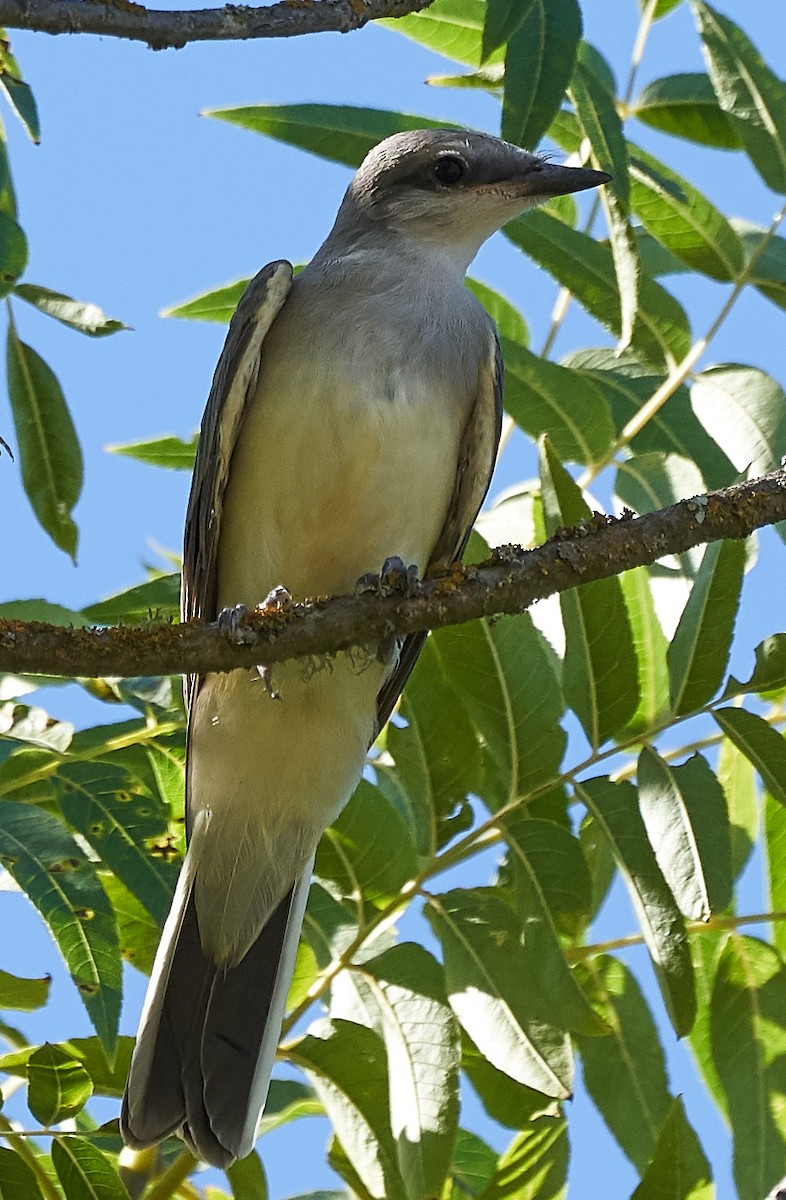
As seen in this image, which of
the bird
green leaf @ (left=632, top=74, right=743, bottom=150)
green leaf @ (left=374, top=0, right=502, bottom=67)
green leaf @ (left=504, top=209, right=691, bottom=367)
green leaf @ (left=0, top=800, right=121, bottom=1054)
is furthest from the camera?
green leaf @ (left=632, top=74, right=743, bottom=150)

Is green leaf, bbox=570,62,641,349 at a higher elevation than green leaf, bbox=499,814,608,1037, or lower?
higher

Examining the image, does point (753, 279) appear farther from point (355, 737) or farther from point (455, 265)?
point (355, 737)

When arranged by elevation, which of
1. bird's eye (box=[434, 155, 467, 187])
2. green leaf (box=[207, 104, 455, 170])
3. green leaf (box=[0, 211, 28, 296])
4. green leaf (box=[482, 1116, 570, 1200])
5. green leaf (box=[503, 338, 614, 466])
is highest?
bird's eye (box=[434, 155, 467, 187])

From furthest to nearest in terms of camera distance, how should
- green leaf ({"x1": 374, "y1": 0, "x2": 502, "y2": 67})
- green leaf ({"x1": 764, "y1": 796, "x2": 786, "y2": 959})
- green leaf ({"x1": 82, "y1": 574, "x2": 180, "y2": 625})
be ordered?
green leaf ({"x1": 374, "y1": 0, "x2": 502, "y2": 67})
green leaf ({"x1": 82, "y1": 574, "x2": 180, "y2": 625})
green leaf ({"x1": 764, "y1": 796, "x2": 786, "y2": 959})

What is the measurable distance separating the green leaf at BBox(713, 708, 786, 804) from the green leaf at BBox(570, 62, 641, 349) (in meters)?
1.05

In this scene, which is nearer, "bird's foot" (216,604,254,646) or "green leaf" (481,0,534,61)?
"bird's foot" (216,604,254,646)

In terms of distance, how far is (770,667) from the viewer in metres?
3.72

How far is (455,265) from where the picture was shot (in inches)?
212

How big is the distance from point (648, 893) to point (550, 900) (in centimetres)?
Result: 25

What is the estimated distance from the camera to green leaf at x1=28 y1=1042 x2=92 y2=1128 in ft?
11.0

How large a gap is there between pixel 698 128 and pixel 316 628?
256cm

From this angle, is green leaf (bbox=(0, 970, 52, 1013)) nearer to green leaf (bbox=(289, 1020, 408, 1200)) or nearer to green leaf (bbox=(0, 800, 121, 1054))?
green leaf (bbox=(0, 800, 121, 1054))

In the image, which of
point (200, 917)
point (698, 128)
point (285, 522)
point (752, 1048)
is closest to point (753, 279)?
point (698, 128)

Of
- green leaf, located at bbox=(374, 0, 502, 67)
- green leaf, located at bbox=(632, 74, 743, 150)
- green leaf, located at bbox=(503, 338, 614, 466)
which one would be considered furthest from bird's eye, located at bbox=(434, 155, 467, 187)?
green leaf, located at bbox=(503, 338, 614, 466)
